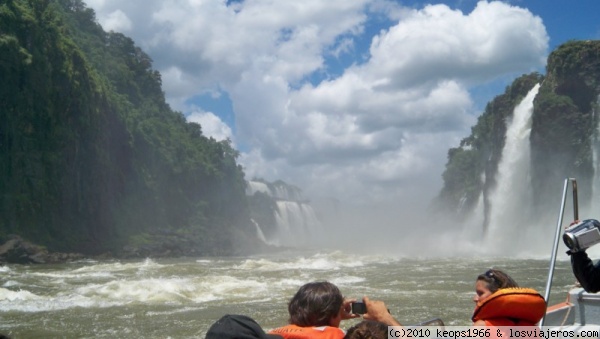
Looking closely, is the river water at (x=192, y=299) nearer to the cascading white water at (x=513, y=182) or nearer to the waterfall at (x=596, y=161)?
the waterfall at (x=596, y=161)

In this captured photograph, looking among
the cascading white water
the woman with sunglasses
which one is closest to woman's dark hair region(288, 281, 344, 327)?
the woman with sunglasses

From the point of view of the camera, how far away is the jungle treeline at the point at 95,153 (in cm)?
3719

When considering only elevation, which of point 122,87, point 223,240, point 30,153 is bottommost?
point 223,240

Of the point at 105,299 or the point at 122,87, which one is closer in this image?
the point at 105,299

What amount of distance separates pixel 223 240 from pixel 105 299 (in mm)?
46343

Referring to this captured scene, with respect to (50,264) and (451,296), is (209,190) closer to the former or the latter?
(50,264)

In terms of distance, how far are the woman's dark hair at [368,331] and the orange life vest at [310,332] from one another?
0.30 m

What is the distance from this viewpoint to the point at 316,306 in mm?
3137

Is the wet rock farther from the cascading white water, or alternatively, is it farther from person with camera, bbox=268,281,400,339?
person with camera, bbox=268,281,400,339

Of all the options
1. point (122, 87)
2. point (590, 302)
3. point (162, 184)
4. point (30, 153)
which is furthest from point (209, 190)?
point (590, 302)

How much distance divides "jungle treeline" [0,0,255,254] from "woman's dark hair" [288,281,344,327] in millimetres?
35418

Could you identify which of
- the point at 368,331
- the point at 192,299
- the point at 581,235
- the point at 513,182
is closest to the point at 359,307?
the point at 368,331

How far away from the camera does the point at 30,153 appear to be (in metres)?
38.5

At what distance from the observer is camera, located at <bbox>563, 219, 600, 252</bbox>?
9.73 ft
